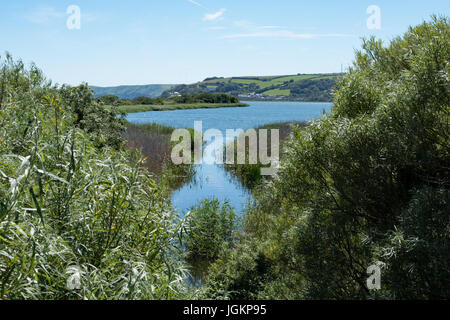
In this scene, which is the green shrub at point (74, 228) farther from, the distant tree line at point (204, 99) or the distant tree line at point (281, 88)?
the distant tree line at point (204, 99)

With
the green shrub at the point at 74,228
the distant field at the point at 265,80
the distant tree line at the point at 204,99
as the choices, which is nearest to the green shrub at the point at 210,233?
the green shrub at the point at 74,228

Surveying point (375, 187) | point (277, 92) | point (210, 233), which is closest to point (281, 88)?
point (277, 92)

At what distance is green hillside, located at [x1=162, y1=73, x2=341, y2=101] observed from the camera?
65.4 meters

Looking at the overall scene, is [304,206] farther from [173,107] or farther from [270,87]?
[270,87]

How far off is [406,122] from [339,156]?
1.00m

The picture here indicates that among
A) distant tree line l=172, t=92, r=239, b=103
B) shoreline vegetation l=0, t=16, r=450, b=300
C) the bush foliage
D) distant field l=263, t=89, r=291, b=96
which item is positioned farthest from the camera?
distant field l=263, t=89, r=291, b=96

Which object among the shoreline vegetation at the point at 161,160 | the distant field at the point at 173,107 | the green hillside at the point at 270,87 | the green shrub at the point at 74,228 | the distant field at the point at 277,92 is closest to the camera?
the green shrub at the point at 74,228

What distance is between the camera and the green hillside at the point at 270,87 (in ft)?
214

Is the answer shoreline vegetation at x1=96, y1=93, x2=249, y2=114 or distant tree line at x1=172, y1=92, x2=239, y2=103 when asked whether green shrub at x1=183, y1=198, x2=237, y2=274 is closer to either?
shoreline vegetation at x1=96, y1=93, x2=249, y2=114

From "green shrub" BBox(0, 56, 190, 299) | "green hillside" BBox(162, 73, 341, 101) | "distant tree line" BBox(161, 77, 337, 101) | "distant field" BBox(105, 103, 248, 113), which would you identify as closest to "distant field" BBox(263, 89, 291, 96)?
"green hillside" BBox(162, 73, 341, 101)

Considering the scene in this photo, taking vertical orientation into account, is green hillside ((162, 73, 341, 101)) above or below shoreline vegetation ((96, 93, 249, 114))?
above

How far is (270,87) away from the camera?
82062 mm

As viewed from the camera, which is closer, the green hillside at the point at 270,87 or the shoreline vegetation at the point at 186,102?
the shoreline vegetation at the point at 186,102
